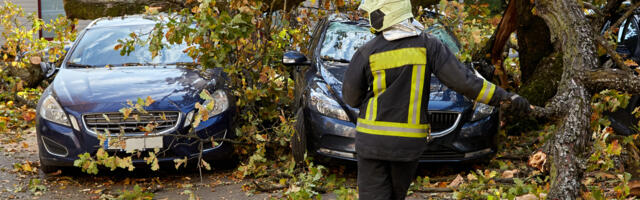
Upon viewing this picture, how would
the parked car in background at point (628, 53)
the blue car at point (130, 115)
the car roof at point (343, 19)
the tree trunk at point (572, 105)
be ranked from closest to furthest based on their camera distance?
the tree trunk at point (572, 105) → the blue car at point (130, 115) → the parked car in background at point (628, 53) → the car roof at point (343, 19)

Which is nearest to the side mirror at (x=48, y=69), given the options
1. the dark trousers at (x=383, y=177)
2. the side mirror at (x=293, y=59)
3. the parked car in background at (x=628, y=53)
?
the side mirror at (x=293, y=59)

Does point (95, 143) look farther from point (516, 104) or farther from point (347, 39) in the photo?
point (516, 104)

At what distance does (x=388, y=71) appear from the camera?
136 inches

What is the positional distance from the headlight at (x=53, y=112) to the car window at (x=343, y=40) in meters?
2.47

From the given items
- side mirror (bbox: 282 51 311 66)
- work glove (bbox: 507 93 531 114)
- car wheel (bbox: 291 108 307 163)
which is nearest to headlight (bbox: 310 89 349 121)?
car wheel (bbox: 291 108 307 163)

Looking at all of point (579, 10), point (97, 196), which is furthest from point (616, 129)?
point (97, 196)

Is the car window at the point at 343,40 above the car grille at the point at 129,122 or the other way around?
above

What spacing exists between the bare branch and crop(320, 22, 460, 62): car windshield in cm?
267

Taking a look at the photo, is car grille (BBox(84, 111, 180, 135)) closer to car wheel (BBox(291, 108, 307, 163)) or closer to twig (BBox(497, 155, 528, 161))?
car wheel (BBox(291, 108, 307, 163))

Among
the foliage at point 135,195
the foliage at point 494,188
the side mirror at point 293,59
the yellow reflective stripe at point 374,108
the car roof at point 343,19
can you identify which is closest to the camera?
the yellow reflective stripe at point 374,108

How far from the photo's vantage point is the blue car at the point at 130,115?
6.04 m

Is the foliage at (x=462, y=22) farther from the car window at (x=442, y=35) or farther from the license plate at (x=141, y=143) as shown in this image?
the license plate at (x=141, y=143)

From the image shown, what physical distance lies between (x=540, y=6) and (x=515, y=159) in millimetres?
2039

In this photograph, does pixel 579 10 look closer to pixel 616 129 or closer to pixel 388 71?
pixel 388 71
